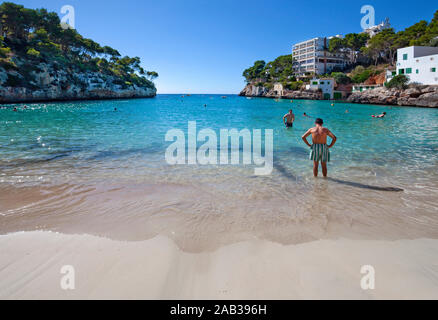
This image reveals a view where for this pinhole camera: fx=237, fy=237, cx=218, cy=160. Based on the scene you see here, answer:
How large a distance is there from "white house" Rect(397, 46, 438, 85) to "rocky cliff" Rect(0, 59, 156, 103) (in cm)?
7279

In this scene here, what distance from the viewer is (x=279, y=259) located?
10.2ft

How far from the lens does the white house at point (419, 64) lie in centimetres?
4166

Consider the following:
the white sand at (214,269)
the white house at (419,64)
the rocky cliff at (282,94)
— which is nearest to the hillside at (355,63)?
the rocky cliff at (282,94)

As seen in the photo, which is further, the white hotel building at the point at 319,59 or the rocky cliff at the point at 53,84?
the white hotel building at the point at 319,59

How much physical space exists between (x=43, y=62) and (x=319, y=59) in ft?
297

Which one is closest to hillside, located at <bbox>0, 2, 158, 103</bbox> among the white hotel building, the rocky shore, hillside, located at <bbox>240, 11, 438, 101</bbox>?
hillside, located at <bbox>240, 11, 438, 101</bbox>

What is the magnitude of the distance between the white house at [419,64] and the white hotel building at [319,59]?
45.7 m

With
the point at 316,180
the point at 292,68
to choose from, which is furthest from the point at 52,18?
the point at 292,68

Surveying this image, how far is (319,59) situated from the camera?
93.9 meters

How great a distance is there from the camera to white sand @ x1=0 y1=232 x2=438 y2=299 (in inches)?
99.3

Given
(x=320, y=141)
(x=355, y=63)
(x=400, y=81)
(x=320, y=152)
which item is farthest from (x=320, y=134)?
(x=355, y=63)
